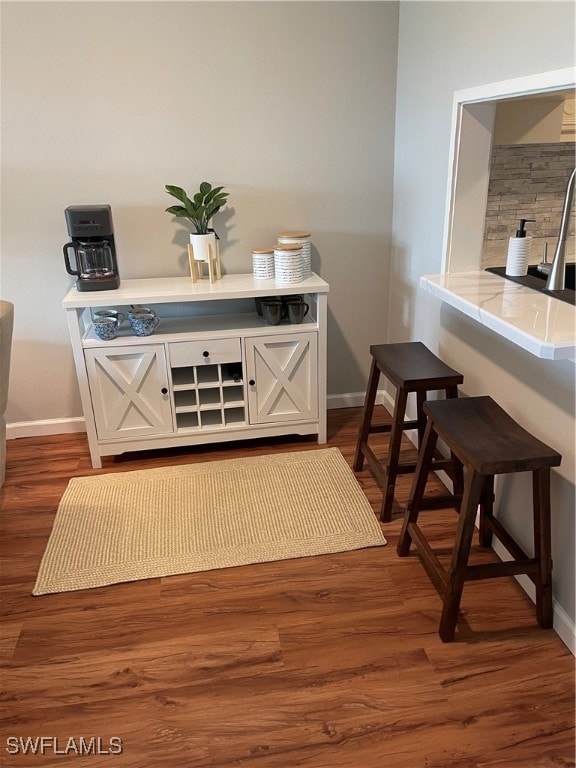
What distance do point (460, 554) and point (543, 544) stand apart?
254 mm

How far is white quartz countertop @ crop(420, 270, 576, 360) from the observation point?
1558mm

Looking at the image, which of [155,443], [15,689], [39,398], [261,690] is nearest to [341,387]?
[155,443]

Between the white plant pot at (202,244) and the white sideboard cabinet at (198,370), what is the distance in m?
0.13

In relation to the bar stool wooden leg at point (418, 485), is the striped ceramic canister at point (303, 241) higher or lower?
higher

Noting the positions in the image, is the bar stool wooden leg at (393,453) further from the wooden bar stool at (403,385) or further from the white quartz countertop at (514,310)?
the white quartz countertop at (514,310)

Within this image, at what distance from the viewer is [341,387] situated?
3.43 m

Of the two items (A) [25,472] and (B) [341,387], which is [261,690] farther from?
(B) [341,387]

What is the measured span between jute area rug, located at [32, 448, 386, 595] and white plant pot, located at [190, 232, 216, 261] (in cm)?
99

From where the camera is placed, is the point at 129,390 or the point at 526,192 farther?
the point at 526,192

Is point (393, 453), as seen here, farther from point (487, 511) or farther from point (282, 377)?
point (282, 377)

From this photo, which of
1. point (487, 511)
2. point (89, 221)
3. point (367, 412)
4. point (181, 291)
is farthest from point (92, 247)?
point (487, 511)

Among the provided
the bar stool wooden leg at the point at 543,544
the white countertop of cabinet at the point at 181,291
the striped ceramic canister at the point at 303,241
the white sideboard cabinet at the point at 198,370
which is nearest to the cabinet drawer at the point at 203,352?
the white sideboard cabinet at the point at 198,370

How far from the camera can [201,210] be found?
278cm

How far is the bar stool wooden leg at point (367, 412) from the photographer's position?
261 centimetres
